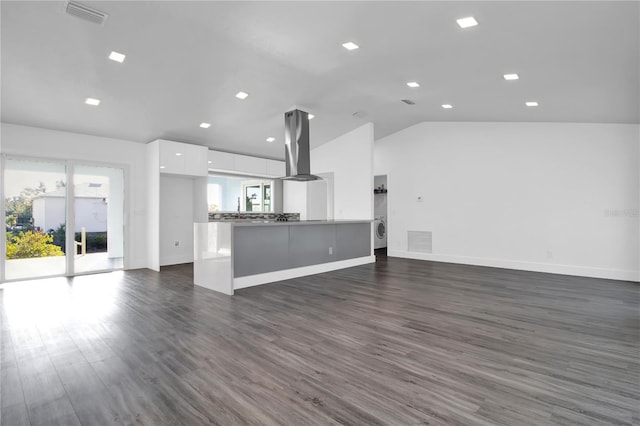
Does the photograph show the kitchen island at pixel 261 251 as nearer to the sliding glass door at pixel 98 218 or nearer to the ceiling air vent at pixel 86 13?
the sliding glass door at pixel 98 218

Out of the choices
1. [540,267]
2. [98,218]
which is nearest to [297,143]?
[98,218]

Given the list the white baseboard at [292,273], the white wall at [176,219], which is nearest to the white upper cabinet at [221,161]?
the white wall at [176,219]

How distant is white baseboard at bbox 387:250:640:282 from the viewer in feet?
17.8

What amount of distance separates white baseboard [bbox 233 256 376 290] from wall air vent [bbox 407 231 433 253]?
60.2 inches

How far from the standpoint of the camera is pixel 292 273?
17.7 feet

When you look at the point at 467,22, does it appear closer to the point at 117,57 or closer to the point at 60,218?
the point at 117,57

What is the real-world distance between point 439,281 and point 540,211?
2.68 meters

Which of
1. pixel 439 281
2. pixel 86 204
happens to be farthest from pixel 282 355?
pixel 86 204

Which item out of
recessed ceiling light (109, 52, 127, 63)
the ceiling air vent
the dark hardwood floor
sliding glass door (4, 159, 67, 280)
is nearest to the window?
sliding glass door (4, 159, 67, 280)

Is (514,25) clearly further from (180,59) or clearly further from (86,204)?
(86,204)

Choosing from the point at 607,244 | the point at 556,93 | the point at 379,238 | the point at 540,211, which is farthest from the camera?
the point at 379,238

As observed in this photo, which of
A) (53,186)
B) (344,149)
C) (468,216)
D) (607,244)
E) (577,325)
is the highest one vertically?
(344,149)

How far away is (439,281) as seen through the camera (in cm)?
519

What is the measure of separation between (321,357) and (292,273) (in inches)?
118
